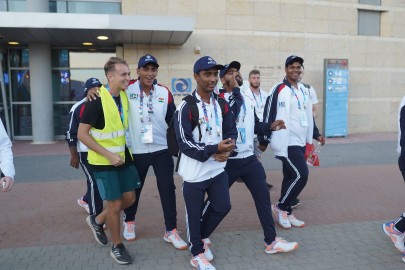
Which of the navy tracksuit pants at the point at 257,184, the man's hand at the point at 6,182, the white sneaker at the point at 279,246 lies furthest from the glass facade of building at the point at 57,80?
the man's hand at the point at 6,182

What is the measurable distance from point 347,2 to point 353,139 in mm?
5159

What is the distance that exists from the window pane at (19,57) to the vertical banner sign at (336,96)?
34.9 ft

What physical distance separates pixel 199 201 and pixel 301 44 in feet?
38.0

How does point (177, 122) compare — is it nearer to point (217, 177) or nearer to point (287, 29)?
point (217, 177)

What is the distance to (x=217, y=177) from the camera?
3828 millimetres

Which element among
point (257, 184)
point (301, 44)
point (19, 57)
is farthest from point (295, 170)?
point (19, 57)

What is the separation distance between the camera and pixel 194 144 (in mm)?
3549

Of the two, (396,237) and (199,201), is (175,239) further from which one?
(396,237)

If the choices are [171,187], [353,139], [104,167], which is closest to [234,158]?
[171,187]

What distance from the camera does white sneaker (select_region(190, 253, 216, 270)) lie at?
12.1 ft

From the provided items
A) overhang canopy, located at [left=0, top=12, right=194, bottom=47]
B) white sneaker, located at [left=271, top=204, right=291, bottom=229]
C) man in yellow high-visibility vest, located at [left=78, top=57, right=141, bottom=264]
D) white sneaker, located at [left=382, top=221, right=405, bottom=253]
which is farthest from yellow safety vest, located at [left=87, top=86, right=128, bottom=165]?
overhang canopy, located at [left=0, top=12, right=194, bottom=47]

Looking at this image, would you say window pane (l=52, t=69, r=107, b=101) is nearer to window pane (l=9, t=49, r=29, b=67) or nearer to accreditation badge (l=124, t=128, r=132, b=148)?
window pane (l=9, t=49, r=29, b=67)

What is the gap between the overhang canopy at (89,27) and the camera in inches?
406

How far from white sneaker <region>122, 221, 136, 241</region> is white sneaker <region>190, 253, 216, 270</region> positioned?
105 cm
